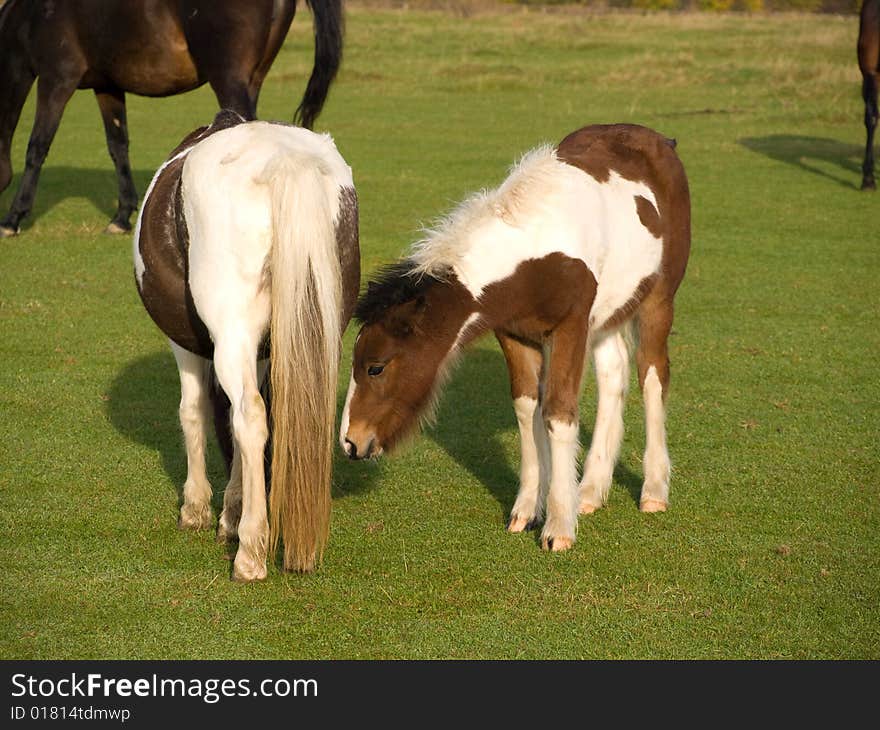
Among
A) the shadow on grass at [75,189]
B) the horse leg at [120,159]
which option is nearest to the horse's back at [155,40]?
the horse leg at [120,159]

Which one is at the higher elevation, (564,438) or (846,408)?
(564,438)

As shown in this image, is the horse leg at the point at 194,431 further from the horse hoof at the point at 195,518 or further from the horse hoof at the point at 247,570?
the horse hoof at the point at 247,570

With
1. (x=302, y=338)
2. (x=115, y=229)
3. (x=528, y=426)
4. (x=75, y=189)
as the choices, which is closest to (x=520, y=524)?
(x=528, y=426)

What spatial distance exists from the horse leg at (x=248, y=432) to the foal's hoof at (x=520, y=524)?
131 centimetres

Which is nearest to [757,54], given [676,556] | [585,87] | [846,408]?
[585,87]

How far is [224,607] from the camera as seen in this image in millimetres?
4816

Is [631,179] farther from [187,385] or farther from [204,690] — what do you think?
[204,690]

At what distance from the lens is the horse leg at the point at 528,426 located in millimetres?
5770

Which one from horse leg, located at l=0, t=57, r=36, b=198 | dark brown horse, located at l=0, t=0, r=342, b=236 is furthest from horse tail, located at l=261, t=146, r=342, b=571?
horse leg, located at l=0, t=57, r=36, b=198

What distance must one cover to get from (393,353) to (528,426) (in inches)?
39.2

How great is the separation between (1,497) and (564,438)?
2.85 meters

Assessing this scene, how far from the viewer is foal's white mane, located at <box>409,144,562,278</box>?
5.16 m

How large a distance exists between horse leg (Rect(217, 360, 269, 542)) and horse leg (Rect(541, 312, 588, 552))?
1375 mm

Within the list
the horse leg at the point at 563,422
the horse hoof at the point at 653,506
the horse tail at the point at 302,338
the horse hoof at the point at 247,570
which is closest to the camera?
the horse tail at the point at 302,338
